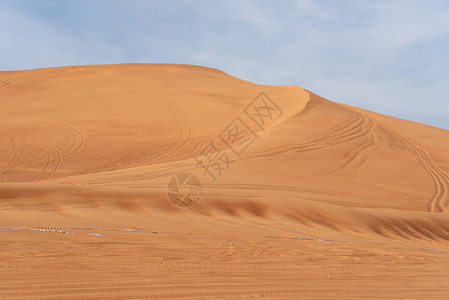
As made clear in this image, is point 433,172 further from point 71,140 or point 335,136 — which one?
point 71,140

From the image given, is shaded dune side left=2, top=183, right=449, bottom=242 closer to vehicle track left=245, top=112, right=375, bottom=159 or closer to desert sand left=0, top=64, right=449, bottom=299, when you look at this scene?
desert sand left=0, top=64, right=449, bottom=299

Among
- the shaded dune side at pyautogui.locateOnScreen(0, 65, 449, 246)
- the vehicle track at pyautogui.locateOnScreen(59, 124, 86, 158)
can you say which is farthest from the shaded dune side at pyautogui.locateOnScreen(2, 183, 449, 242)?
the vehicle track at pyautogui.locateOnScreen(59, 124, 86, 158)

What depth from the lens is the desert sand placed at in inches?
159

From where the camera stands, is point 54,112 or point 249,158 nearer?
point 249,158

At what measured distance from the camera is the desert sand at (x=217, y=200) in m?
4.03

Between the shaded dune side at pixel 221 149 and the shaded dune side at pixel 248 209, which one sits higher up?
the shaded dune side at pixel 221 149

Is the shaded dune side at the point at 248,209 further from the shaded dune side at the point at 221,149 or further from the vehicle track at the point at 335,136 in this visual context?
the vehicle track at the point at 335,136

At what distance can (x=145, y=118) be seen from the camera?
21875mm

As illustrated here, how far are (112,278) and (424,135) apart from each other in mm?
20650

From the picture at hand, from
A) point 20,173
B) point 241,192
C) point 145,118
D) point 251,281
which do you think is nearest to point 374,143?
point 241,192

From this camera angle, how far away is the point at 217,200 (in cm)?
902

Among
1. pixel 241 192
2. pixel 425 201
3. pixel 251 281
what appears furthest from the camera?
pixel 425 201

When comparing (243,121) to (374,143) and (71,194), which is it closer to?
(374,143)

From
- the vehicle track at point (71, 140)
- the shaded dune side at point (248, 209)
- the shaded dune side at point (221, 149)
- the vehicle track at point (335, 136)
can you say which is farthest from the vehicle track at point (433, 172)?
the vehicle track at point (71, 140)
